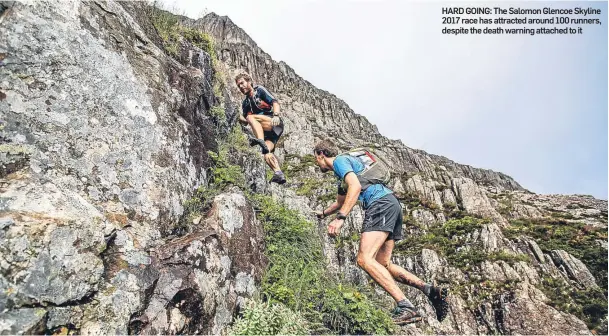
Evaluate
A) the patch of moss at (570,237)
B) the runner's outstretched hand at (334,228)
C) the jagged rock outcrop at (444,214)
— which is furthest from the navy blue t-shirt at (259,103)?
the patch of moss at (570,237)

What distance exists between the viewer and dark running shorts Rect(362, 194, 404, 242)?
202 inches

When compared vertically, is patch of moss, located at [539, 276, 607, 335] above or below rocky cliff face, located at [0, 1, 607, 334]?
below

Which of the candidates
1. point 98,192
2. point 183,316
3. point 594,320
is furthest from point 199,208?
point 594,320

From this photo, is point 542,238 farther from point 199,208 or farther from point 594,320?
point 199,208

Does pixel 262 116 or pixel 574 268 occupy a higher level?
pixel 262 116

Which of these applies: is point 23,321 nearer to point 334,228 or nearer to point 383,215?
point 334,228

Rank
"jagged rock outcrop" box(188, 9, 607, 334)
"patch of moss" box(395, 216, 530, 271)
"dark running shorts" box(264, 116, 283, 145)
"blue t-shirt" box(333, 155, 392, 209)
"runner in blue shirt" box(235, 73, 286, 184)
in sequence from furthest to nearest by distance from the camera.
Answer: "patch of moss" box(395, 216, 530, 271)
"jagged rock outcrop" box(188, 9, 607, 334)
"dark running shorts" box(264, 116, 283, 145)
"runner in blue shirt" box(235, 73, 286, 184)
"blue t-shirt" box(333, 155, 392, 209)

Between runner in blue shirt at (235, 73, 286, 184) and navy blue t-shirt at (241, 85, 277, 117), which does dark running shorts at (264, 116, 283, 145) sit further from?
navy blue t-shirt at (241, 85, 277, 117)

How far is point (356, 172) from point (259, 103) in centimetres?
341

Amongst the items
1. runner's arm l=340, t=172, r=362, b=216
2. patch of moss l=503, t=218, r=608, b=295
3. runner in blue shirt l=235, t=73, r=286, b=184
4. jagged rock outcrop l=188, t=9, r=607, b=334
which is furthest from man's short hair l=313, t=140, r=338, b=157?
patch of moss l=503, t=218, r=608, b=295

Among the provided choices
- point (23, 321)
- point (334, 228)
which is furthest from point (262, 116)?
point (23, 321)

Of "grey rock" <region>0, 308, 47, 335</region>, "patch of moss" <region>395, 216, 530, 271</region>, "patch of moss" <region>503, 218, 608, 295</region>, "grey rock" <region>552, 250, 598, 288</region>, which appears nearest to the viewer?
"grey rock" <region>0, 308, 47, 335</region>

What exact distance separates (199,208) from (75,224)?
7.02 ft

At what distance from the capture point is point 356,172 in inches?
215
